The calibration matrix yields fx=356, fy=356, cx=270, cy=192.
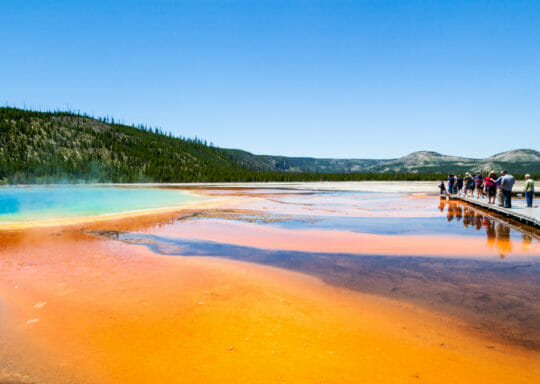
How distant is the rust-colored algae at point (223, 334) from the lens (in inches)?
138

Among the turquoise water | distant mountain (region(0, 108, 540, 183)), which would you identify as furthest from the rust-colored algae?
distant mountain (region(0, 108, 540, 183))

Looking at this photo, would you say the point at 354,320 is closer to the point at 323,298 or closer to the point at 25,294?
the point at 323,298

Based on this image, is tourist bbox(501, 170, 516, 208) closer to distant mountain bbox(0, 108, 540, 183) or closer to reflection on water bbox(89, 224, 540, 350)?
reflection on water bbox(89, 224, 540, 350)

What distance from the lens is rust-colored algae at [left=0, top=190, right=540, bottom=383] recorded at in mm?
3512

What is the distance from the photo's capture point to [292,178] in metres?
76.2

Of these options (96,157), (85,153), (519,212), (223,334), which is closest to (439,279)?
(223,334)

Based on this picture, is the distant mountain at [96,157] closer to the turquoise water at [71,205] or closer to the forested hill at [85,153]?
the forested hill at [85,153]

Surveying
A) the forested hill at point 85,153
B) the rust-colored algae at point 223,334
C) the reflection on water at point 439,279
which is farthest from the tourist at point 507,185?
the forested hill at point 85,153

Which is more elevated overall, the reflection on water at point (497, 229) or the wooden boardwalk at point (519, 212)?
the wooden boardwalk at point (519, 212)

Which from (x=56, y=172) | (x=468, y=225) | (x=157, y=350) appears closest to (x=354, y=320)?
(x=157, y=350)

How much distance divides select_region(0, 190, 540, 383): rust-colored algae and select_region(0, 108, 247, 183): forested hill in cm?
5690

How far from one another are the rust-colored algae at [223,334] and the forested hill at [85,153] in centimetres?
5690

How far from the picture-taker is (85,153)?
88.1 meters

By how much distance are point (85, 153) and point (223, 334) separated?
95745 millimetres
